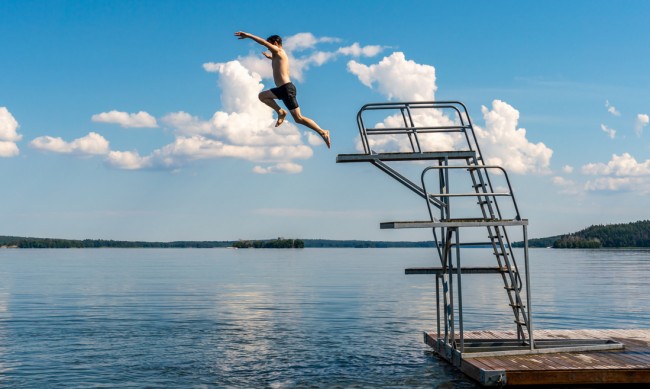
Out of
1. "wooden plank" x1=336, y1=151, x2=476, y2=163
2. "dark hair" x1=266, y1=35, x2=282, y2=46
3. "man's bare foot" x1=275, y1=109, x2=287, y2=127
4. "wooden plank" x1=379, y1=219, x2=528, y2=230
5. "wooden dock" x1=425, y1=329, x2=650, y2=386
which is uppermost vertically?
"dark hair" x1=266, y1=35, x2=282, y2=46

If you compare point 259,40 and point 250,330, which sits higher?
point 259,40

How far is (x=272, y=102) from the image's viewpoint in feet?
39.9

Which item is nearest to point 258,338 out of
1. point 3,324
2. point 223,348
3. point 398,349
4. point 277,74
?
point 223,348

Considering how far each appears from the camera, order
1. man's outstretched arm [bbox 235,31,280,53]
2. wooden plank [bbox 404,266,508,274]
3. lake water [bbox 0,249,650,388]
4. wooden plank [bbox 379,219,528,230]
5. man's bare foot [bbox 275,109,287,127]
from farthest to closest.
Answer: lake water [bbox 0,249,650,388] < wooden plank [bbox 404,266,508,274] < wooden plank [bbox 379,219,528,230] < man's bare foot [bbox 275,109,287,127] < man's outstretched arm [bbox 235,31,280,53]

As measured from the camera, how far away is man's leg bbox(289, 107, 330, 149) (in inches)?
468

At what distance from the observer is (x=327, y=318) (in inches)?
1227

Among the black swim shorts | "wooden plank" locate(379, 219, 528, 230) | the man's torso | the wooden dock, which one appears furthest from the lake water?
the man's torso

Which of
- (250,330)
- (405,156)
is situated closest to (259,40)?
(405,156)

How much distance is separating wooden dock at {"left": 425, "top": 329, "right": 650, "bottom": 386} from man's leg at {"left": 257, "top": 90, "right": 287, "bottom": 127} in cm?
651

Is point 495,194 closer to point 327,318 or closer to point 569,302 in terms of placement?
point 327,318

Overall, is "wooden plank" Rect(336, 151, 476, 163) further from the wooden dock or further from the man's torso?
the wooden dock

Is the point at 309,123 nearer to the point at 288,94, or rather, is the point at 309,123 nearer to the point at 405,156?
the point at 288,94

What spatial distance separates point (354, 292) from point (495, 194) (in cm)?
3337

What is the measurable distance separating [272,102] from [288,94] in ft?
1.73
